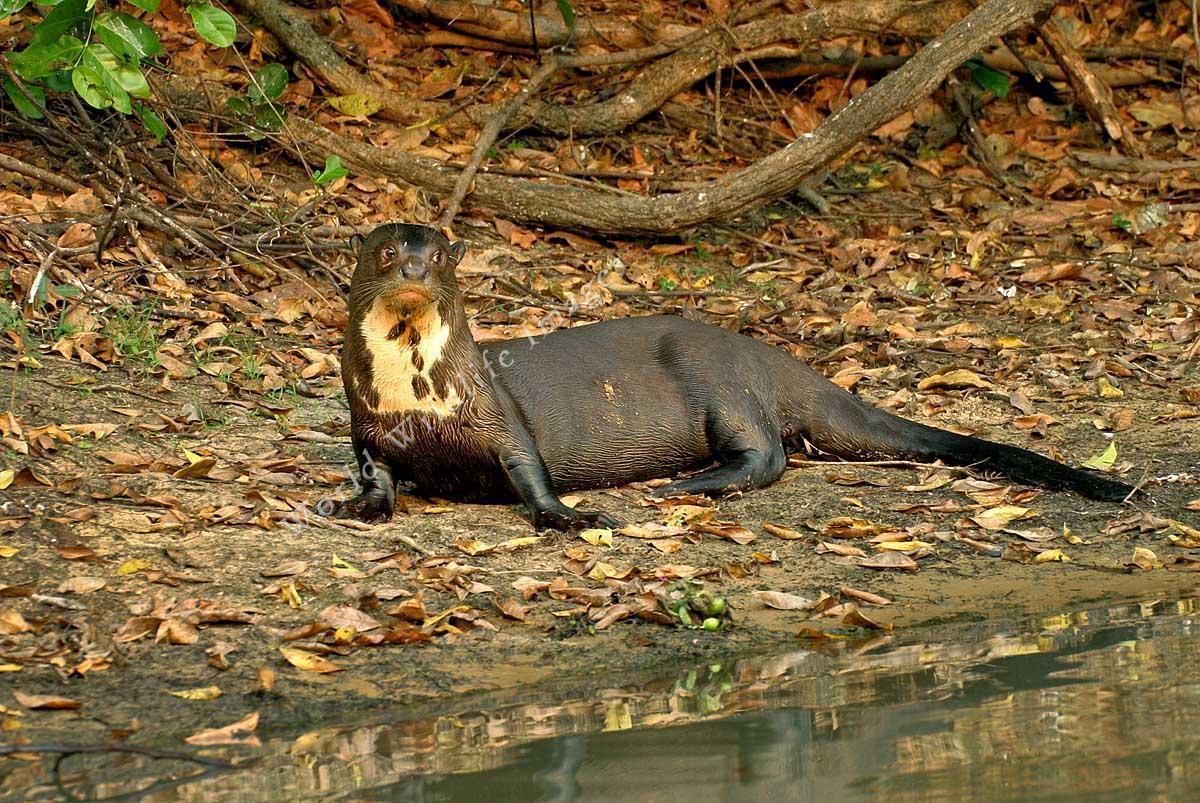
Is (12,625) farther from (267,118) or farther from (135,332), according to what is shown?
(267,118)

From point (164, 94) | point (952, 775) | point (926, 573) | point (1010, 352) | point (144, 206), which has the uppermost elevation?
point (164, 94)

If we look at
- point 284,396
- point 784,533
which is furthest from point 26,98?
point 784,533

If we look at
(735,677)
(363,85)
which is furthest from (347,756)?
(363,85)

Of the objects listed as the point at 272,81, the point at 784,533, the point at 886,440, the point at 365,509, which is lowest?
the point at 784,533

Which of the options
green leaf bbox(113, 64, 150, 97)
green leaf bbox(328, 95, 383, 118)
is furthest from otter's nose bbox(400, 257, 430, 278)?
green leaf bbox(328, 95, 383, 118)

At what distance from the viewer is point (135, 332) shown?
6.19 meters

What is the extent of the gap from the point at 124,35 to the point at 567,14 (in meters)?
4.37

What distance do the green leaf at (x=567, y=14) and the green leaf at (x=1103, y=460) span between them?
4.29m

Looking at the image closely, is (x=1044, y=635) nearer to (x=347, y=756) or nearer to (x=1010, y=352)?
(x=347, y=756)

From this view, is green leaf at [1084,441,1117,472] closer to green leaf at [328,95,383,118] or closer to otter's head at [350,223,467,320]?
otter's head at [350,223,467,320]

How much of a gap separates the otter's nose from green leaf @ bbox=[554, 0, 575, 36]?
167 inches

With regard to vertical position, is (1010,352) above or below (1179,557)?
above

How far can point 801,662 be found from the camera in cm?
373

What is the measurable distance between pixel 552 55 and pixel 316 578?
5.29 m
